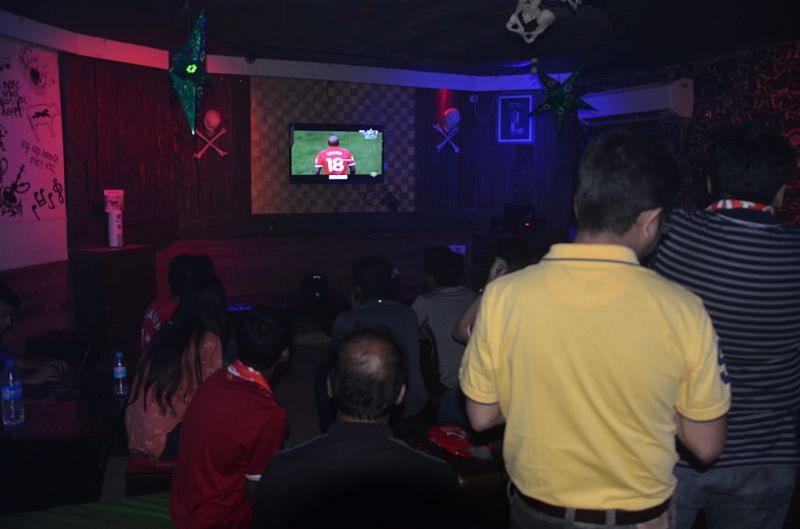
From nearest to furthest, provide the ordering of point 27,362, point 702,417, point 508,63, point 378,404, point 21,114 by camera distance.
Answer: point 702,417 < point 378,404 < point 27,362 < point 21,114 < point 508,63

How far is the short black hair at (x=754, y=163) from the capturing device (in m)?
1.82

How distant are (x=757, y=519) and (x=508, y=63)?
284 inches

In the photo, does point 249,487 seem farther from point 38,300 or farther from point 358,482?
point 38,300

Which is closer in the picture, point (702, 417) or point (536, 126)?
point (702, 417)

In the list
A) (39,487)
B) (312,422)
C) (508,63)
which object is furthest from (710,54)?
(39,487)

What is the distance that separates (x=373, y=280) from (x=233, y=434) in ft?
5.20

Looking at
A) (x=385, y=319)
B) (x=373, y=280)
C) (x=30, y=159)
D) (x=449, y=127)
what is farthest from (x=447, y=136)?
(x=385, y=319)

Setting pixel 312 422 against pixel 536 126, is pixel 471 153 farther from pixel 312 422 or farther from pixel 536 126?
pixel 312 422

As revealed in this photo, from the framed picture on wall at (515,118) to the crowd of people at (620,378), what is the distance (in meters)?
→ 8.03

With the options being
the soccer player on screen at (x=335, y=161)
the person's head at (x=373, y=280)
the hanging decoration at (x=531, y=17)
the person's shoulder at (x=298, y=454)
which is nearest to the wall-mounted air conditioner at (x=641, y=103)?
the soccer player on screen at (x=335, y=161)

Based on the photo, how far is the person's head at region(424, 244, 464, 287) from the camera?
162 inches

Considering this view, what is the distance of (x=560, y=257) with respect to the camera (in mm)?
1494

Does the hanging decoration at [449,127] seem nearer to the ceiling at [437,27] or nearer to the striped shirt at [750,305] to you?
the ceiling at [437,27]

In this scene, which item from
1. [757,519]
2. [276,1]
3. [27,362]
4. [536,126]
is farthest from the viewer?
[536,126]
